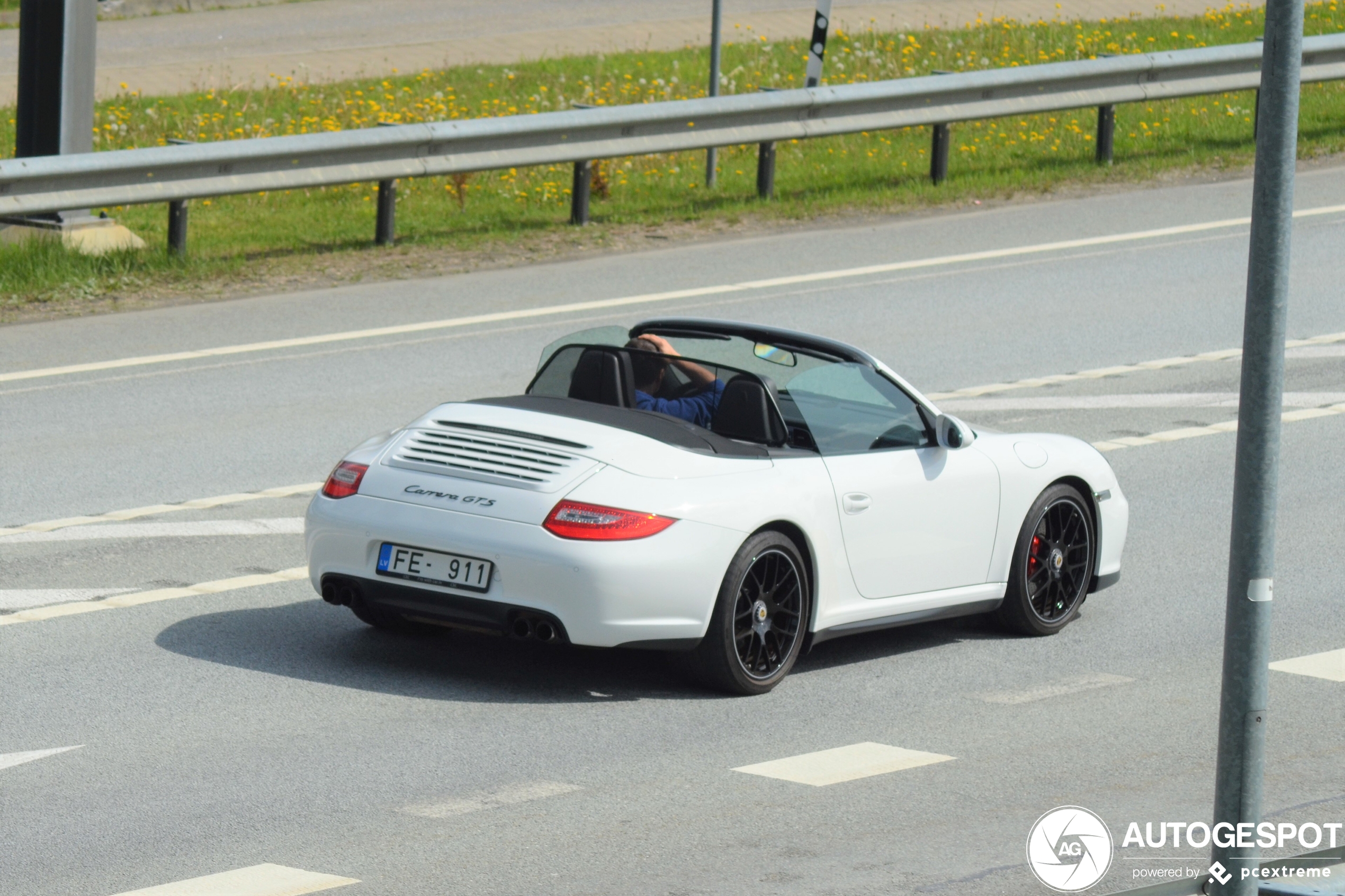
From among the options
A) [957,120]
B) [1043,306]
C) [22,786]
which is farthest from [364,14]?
[22,786]

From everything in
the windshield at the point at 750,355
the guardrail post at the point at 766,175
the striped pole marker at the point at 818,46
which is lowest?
the windshield at the point at 750,355

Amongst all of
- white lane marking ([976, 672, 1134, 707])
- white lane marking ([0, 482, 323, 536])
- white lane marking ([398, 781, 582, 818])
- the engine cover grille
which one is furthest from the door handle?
white lane marking ([0, 482, 323, 536])

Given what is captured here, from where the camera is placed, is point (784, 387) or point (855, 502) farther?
point (784, 387)

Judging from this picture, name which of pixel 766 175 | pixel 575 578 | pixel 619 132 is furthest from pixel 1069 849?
pixel 766 175

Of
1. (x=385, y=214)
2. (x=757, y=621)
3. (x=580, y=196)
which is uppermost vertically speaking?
(x=580, y=196)

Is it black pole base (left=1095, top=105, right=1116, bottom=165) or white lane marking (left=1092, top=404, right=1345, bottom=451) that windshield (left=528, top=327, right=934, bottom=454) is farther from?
black pole base (left=1095, top=105, right=1116, bottom=165)

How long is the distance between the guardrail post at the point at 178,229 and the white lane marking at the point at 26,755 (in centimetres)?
956

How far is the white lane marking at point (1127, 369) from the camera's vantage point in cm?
1353

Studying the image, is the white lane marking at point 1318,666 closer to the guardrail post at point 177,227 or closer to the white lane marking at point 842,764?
the white lane marking at point 842,764

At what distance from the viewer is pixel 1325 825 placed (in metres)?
6.91

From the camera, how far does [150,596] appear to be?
370 inches

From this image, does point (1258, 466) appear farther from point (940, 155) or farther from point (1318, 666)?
point (940, 155)

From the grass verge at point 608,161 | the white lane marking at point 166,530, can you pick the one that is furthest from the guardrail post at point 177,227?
the white lane marking at point 166,530

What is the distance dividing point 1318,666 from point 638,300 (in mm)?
7872
